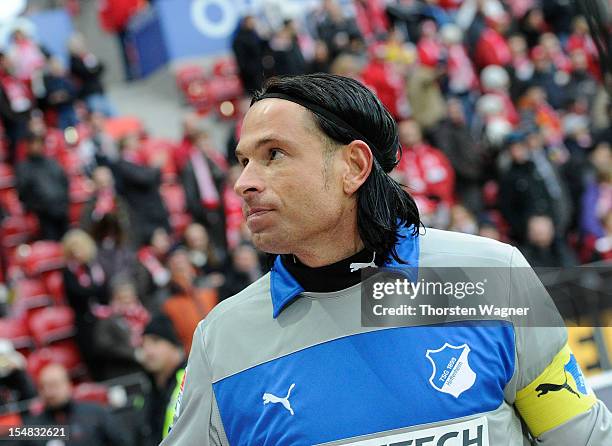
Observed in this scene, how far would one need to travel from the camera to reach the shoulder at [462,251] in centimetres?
237

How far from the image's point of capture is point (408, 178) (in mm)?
11555

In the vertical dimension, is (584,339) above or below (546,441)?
below

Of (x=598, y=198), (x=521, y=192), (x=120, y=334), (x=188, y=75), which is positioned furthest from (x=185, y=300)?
(x=188, y=75)

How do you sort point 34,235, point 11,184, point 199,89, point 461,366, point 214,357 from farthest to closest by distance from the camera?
point 199,89 < point 11,184 < point 34,235 < point 214,357 < point 461,366

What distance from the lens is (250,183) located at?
2299 millimetres

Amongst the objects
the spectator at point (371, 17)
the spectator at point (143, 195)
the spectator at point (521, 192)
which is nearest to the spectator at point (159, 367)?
the spectator at point (143, 195)

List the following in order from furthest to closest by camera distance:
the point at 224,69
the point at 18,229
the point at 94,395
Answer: the point at 224,69 < the point at 18,229 < the point at 94,395

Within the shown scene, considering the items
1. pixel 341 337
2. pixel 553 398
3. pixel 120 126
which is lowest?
pixel 120 126

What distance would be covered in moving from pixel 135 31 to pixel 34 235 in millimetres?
6662

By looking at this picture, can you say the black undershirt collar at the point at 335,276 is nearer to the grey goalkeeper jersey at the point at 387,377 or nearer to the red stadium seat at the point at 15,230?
the grey goalkeeper jersey at the point at 387,377

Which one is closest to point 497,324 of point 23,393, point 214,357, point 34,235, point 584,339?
point 214,357

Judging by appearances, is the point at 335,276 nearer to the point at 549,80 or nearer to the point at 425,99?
the point at 425,99

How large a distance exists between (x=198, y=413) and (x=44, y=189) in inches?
330

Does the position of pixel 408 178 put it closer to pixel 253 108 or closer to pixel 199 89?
pixel 199 89
